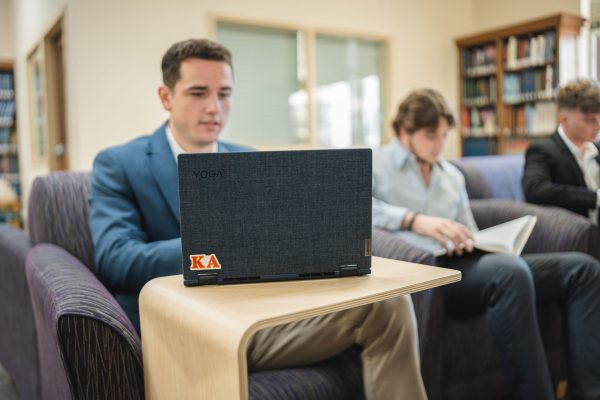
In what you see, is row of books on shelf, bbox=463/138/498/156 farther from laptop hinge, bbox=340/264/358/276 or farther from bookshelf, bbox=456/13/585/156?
laptop hinge, bbox=340/264/358/276

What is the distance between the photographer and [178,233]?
1465mm

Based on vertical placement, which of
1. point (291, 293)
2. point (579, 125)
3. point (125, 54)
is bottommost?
point (291, 293)


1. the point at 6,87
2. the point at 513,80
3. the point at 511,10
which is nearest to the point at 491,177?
the point at 513,80

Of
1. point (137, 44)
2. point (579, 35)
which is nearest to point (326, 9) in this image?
point (137, 44)

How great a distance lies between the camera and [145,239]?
1.44m

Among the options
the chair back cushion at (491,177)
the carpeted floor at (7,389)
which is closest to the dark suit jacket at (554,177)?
the chair back cushion at (491,177)

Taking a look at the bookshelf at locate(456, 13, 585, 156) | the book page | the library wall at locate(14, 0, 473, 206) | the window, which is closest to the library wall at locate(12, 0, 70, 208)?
the library wall at locate(14, 0, 473, 206)

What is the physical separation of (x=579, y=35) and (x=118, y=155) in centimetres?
487

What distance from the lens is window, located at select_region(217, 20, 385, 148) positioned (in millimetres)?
4645

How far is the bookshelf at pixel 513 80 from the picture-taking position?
→ 4930 millimetres

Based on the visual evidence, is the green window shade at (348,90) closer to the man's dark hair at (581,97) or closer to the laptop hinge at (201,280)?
the man's dark hair at (581,97)

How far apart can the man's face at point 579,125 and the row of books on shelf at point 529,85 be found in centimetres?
283

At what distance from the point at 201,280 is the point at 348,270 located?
263 millimetres

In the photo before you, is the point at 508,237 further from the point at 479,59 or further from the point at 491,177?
the point at 479,59
